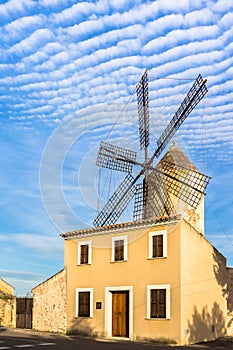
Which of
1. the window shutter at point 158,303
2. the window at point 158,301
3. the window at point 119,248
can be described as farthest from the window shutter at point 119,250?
the window shutter at point 158,303

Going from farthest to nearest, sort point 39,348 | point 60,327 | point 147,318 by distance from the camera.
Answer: point 60,327, point 147,318, point 39,348

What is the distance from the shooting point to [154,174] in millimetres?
31188

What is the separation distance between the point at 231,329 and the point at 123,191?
10.3 m

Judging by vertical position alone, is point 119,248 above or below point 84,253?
above

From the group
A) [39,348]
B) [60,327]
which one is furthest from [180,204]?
[39,348]

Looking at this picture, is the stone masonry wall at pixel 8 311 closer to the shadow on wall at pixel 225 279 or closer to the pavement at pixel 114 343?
the pavement at pixel 114 343

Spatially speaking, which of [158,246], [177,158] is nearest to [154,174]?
[177,158]

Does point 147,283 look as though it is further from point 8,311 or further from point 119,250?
point 8,311

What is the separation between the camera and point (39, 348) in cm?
1980

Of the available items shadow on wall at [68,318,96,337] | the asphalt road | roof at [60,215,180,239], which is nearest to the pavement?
the asphalt road

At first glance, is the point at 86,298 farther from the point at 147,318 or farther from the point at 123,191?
the point at 123,191

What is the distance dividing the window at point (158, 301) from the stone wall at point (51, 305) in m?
6.02

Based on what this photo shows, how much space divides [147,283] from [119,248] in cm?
253

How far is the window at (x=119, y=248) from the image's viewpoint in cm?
2627
